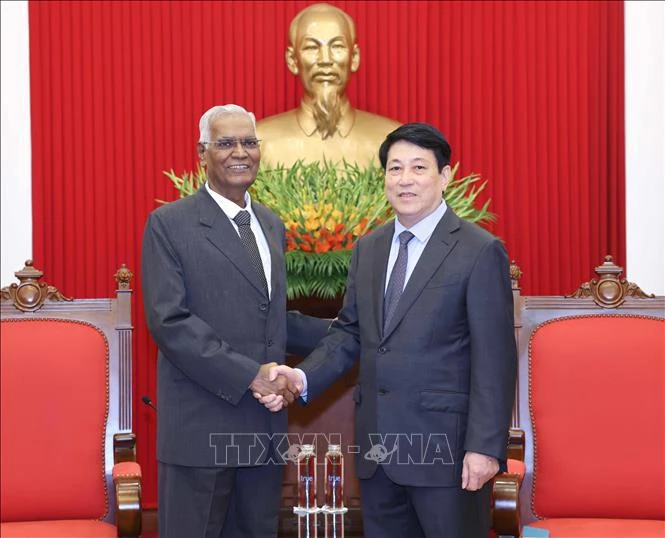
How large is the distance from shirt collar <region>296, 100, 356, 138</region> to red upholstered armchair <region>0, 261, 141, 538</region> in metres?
1.42

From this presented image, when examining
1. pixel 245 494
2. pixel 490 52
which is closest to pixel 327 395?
pixel 245 494

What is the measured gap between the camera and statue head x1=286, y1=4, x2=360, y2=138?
151 inches

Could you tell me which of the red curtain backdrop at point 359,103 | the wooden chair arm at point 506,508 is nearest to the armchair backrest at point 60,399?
the wooden chair arm at point 506,508

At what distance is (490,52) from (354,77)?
57cm

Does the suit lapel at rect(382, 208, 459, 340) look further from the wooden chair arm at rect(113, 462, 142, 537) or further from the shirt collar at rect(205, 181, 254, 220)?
the wooden chair arm at rect(113, 462, 142, 537)

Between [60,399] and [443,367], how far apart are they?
3.46 ft

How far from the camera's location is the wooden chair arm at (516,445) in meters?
2.62

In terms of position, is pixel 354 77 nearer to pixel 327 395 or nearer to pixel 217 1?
pixel 217 1

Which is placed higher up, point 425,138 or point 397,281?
point 425,138

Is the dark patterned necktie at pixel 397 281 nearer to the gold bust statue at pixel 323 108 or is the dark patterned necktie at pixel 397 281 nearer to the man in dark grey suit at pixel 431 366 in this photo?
the man in dark grey suit at pixel 431 366

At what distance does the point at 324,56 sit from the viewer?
151 inches

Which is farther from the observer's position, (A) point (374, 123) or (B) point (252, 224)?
(A) point (374, 123)

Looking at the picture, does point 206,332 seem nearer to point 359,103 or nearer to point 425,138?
point 425,138

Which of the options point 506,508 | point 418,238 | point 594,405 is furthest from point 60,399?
point 594,405
